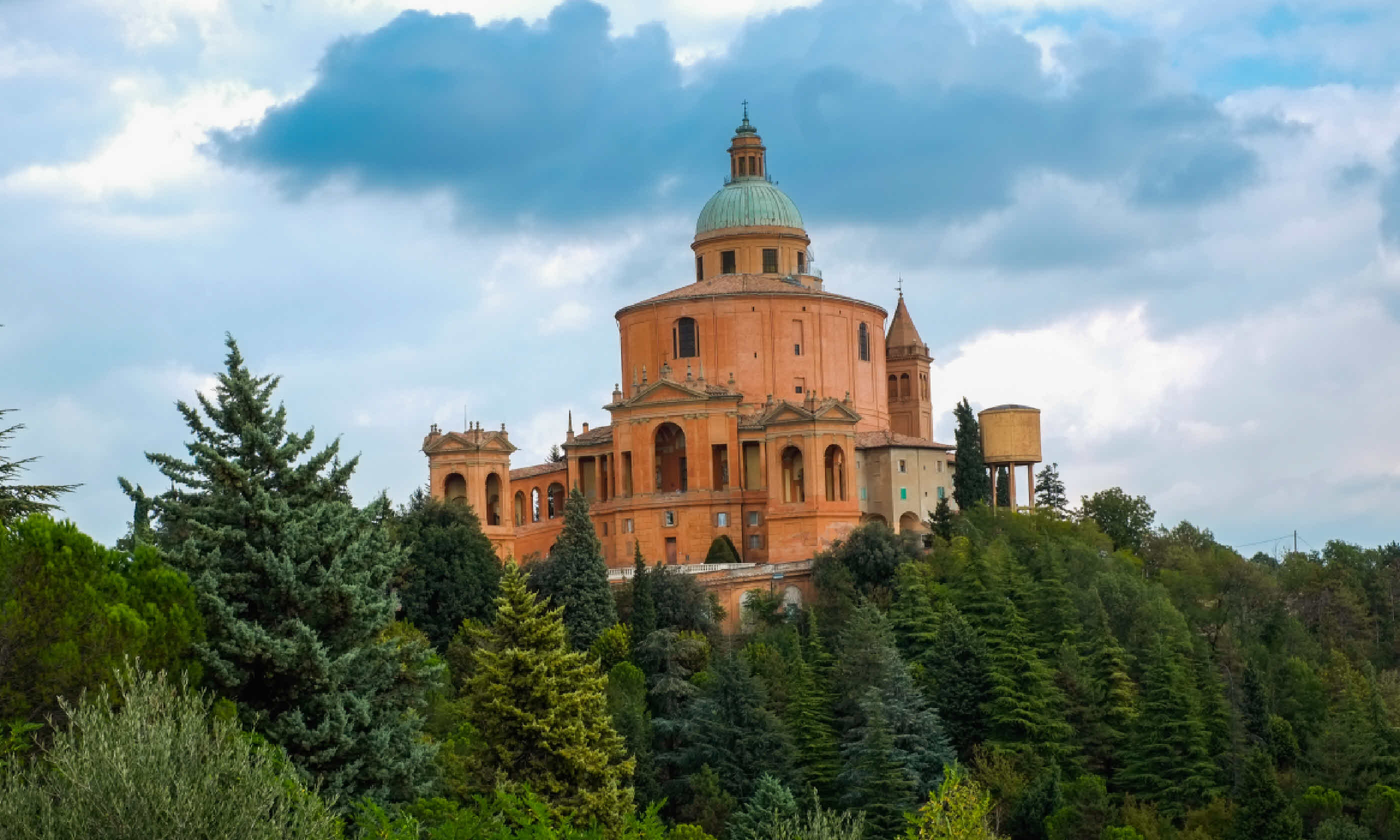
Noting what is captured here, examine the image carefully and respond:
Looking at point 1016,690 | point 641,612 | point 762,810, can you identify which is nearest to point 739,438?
point 641,612

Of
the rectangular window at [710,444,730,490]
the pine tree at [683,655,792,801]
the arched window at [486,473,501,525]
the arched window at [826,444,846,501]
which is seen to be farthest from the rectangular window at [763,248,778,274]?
the pine tree at [683,655,792,801]

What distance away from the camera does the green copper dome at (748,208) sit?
79.3m

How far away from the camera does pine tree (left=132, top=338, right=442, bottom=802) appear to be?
31859 mm

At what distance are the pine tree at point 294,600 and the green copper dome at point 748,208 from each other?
150 feet

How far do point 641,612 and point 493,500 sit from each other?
16.2 metres

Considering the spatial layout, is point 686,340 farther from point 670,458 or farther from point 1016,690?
point 1016,690

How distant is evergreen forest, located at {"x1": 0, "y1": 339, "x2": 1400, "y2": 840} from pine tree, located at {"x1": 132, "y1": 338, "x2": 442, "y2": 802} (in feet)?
0.18

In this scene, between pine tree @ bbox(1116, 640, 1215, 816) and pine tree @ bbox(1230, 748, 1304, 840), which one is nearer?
pine tree @ bbox(1230, 748, 1304, 840)

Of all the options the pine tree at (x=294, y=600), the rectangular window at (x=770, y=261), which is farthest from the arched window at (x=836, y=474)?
the pine tree at (x=294, y=600)

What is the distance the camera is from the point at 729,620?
2534 inches

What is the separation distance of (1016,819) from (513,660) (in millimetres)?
18337

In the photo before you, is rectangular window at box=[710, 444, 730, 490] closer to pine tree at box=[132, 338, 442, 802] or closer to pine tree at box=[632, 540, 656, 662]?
pine tree at box=[632, 540, 656, 662]

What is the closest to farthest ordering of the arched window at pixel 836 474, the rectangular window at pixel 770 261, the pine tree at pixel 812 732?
the pine tree at pixel 812 732 < the arched window at pixel 836 474 < the rectangular window at pixel 770 261

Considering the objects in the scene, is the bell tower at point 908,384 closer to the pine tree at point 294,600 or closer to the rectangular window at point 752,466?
the rectangular window at point 752,466
